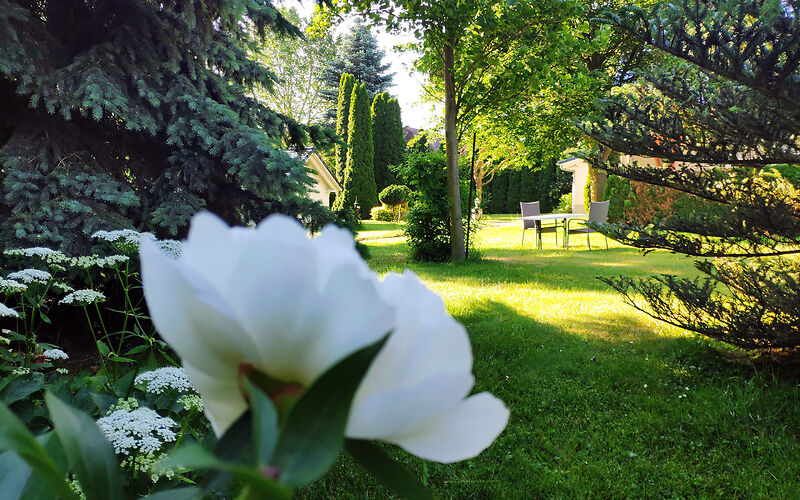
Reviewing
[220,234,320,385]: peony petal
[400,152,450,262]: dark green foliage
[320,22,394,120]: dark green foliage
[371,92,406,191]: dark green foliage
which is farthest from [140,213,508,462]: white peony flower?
[320,22,394,120]: dark green foliage

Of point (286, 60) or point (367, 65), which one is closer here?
point (286, 60)

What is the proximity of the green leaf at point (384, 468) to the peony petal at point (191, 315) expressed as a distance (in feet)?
0.23

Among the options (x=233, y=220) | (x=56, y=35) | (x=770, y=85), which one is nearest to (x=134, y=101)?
(x=56, y=35)

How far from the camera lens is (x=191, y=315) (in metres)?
0.19

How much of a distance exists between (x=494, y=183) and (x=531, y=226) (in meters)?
13.0

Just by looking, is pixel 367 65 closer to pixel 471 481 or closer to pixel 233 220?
pixel 233 220

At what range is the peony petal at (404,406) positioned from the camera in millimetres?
188

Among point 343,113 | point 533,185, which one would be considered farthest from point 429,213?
point 533,185

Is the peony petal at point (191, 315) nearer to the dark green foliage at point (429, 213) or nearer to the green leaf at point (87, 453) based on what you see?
the green leaf at point (87, 453)

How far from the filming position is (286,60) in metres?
23.0

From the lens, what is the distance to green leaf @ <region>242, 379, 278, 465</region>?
0.17 meters

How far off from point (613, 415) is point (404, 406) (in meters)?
2.87

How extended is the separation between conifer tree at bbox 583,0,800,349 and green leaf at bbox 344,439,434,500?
2.73 meters

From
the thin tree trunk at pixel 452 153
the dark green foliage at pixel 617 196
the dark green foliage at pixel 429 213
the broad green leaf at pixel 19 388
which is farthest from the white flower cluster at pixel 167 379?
the dark green foliage at pixel 617 196
